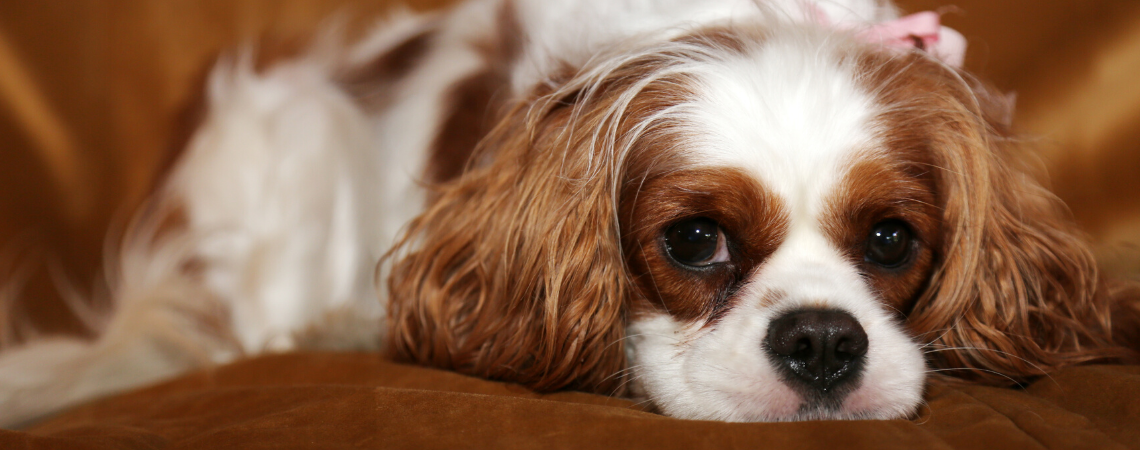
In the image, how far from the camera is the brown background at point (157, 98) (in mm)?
2283

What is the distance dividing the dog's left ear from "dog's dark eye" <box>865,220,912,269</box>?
474 mm

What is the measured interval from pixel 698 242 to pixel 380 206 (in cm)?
113

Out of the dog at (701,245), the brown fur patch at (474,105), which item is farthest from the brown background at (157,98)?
the brown fur patch at (474,105)

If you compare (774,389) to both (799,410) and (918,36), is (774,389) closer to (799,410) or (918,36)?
(799,410)

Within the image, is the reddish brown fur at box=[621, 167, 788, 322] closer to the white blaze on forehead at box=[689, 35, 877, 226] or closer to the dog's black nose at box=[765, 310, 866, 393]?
the white blaze on forehead at box=[689, 35, 877, 226]

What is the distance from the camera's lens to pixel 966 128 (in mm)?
1695

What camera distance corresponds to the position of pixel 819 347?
1326 millimetres

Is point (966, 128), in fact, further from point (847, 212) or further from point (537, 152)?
point (537, 152)

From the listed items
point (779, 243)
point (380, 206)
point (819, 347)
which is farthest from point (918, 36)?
point (380, 206)

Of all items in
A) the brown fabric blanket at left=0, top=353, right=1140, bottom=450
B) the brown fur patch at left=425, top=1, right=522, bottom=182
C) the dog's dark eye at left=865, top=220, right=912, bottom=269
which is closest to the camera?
the brown fabric blanket at left=0, top=353, right=1140, bottom=450

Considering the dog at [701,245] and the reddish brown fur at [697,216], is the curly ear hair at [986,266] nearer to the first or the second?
the dog at [701,245]

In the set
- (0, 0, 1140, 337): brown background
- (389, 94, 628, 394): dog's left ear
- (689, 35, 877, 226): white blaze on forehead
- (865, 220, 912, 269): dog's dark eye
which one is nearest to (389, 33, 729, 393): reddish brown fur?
(389, 94, 628, 394): dog's left ear

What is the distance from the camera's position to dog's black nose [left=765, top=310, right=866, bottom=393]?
52.1 inches

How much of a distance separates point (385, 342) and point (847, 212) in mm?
1003
